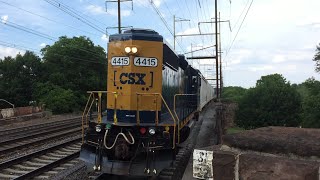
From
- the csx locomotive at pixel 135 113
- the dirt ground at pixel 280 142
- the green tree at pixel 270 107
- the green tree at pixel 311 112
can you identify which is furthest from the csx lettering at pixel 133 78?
the green tree at pixel 270 107

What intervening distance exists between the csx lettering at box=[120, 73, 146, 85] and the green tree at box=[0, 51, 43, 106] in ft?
155

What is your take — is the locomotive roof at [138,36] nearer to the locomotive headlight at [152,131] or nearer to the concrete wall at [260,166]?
the locomotive headlight at [152,131]

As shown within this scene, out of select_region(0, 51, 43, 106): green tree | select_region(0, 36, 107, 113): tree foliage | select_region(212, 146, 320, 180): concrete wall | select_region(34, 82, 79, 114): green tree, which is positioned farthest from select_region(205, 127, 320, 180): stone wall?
select_region(0, 51, 43, 106): green tree

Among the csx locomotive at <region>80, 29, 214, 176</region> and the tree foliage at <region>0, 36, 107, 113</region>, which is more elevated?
the tree foliage at <region>0, 36, 107, 113</region>

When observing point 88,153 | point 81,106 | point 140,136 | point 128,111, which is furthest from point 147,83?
point 81,106

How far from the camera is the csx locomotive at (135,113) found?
7.46 m

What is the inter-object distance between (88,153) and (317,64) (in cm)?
5168

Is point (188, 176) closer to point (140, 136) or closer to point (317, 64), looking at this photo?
point (140, 136)

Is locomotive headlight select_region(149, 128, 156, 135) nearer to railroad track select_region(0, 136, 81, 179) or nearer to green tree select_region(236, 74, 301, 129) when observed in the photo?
railroad track select_region(0, 136, 81, 179)

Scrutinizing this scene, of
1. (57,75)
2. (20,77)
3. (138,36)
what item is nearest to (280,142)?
(138,36)

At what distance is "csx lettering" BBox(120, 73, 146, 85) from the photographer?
8.90 m

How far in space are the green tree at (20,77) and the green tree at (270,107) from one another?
1254 inches

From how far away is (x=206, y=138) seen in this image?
15.1 meters

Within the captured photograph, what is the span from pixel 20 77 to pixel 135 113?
164ft
